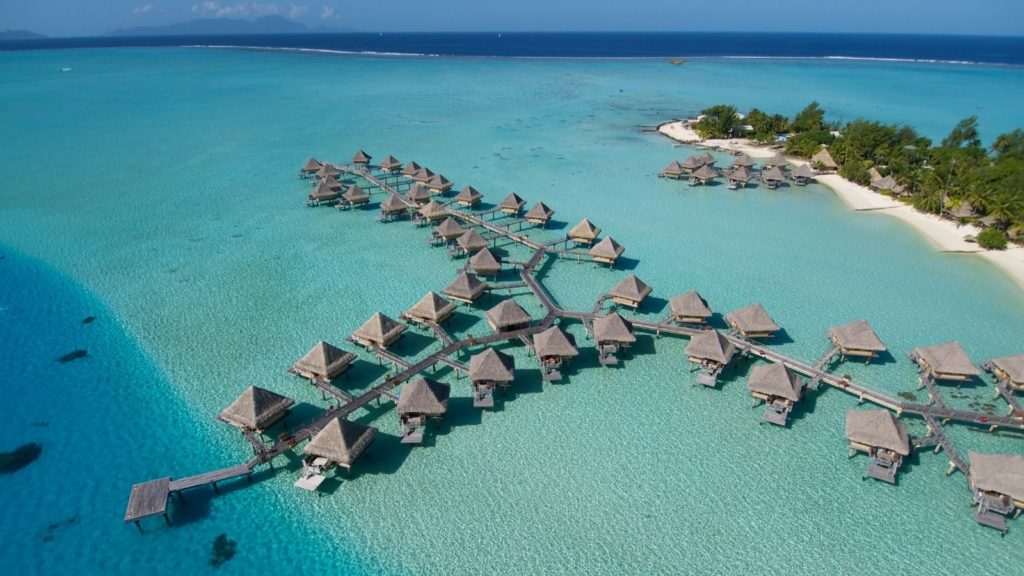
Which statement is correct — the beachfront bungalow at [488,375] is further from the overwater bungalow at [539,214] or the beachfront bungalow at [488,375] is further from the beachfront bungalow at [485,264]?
the overwater bungalow at [539,214]

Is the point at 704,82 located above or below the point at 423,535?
above

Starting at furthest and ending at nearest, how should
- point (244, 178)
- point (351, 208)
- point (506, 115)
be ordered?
point (506, 115) < point (244, 178) < point (351, 208)

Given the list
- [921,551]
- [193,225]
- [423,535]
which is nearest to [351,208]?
[193,225]

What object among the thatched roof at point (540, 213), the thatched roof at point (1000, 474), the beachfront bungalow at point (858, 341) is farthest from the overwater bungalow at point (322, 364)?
the thatched roof at point (1000, 474)

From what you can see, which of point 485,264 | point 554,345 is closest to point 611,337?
point 554,345

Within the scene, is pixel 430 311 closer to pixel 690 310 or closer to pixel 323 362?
pixel 323 362

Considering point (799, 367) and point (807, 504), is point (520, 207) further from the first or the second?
point (807, 504)
